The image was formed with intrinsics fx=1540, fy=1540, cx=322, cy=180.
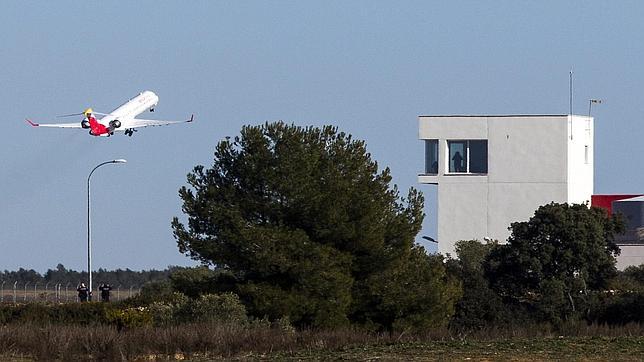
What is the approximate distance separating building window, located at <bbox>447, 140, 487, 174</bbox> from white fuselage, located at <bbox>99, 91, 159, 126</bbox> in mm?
32690

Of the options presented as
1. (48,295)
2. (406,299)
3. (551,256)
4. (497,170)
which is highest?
(497,170)

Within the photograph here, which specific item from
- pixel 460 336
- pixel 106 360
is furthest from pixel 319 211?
pixel 106 360

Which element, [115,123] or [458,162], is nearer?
[115,123]

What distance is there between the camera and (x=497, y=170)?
126875 millimetres

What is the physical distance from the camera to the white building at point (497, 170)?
126062 mm

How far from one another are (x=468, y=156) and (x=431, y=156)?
3093 mm

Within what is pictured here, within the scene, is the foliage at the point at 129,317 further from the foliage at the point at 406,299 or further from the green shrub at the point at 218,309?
the foliage at the point at 406,299

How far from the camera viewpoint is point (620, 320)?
81.1 m

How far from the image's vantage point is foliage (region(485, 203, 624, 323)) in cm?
9369

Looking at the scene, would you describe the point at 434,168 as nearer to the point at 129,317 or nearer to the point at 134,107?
the point at 134,107

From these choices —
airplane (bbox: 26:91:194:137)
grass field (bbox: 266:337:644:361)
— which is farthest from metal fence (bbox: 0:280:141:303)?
grass field (bbox: 266:337:644:361)

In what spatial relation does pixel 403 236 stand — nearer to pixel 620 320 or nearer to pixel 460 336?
pixel 620 320

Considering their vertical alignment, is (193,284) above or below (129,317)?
above

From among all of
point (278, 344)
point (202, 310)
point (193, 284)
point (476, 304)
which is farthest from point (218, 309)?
point (476, 304)
